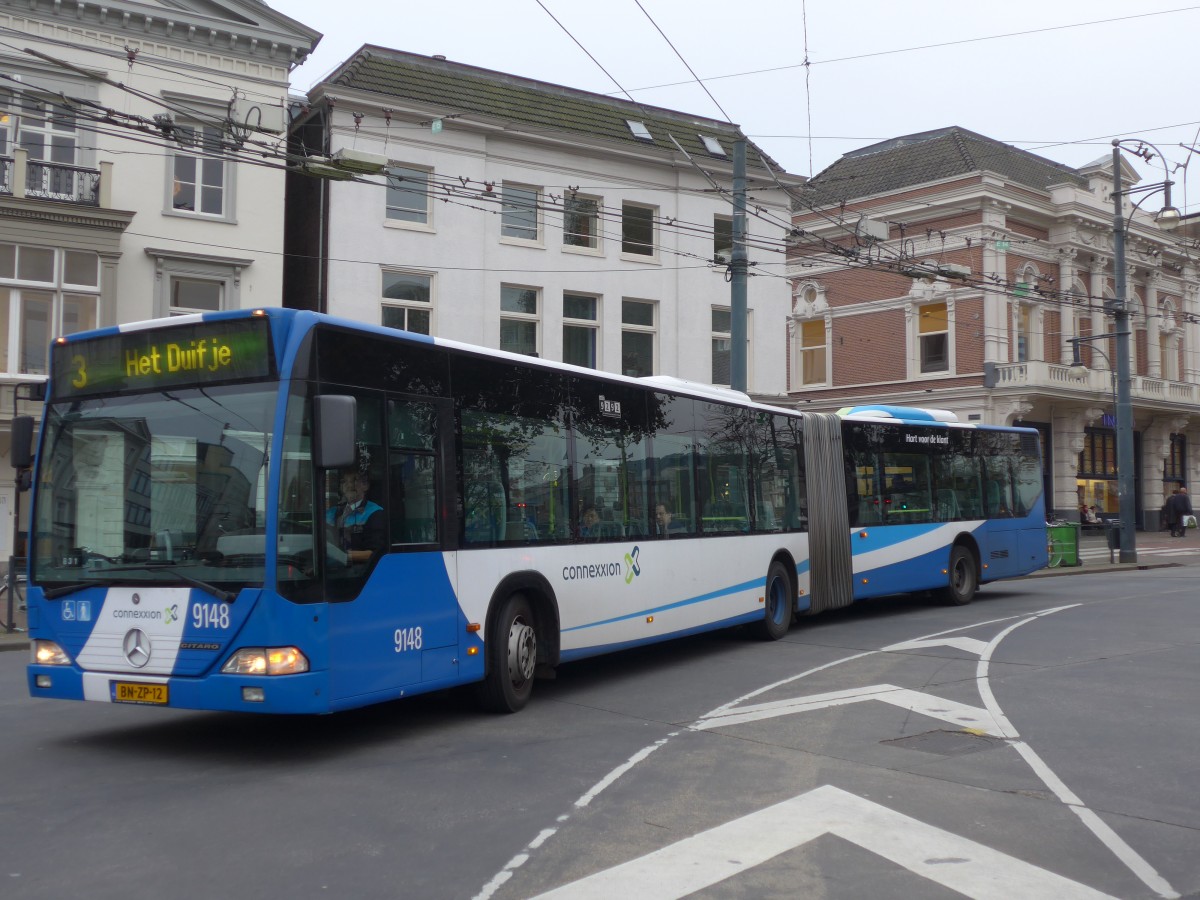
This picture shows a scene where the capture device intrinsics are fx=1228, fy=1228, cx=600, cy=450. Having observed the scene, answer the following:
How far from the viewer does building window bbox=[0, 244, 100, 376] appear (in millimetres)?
22734

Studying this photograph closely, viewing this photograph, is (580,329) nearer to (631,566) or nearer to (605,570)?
(631,566)

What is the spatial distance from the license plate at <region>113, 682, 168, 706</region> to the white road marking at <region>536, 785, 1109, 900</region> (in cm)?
371

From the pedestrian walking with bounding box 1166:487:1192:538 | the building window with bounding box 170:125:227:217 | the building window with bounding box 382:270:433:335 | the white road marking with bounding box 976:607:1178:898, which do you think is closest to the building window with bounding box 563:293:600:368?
the building window with bounding box 382:270:433:335

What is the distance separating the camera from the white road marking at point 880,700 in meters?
9.20

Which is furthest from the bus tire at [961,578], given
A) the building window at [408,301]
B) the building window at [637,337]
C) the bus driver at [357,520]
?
the bus driver at [357,520]

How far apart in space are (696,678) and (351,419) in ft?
17.9

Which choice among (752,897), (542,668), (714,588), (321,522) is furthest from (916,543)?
(752,897)

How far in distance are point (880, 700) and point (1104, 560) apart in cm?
2513

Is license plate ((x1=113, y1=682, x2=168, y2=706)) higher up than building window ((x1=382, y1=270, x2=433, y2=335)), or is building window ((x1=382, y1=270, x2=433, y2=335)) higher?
building window ((x1=382, y1=270, x2=433, y2=335))

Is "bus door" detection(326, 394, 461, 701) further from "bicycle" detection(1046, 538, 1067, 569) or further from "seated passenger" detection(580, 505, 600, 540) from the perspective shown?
"bicycle" detection(1046, 538, 1067, 569)

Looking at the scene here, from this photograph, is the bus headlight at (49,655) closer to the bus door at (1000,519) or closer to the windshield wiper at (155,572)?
the windshield wiper at (155,572)

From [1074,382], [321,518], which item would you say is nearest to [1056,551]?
[1074,382]

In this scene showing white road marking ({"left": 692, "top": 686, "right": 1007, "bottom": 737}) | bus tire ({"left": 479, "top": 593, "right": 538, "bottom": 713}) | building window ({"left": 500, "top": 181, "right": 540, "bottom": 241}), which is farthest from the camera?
building window ({"left": 500, "top": 181, "right": 540, "bottom": 241})

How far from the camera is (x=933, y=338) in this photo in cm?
4222
